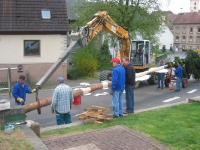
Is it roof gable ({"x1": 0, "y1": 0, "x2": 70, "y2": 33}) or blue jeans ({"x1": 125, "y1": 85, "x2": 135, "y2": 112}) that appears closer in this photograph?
blue jeans ({"x1": 125, "y1": 85, "x2": 135, "y2": 112})

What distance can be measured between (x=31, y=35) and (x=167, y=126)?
51.2ft

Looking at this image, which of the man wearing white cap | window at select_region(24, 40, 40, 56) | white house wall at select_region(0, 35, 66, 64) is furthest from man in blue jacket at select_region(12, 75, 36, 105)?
window at select_region(24, 40, 40, 56)

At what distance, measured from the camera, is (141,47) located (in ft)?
68.9

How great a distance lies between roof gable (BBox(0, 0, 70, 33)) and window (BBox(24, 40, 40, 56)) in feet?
3.27

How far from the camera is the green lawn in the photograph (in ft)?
25.1

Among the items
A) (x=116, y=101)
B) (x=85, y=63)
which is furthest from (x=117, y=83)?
(x=85, y=63)

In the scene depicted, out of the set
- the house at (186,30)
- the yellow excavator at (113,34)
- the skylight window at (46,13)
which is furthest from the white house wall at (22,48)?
the house at (186,30)

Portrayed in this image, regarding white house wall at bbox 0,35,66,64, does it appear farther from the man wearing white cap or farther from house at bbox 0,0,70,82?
the man wearing white cap

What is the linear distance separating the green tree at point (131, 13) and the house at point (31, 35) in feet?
11.3

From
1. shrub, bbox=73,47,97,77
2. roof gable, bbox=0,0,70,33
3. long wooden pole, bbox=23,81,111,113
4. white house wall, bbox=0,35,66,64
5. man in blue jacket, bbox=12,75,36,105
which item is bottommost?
long wooden pole, bbox=23,81,111,113

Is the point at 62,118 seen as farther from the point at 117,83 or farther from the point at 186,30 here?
the point at 186,30

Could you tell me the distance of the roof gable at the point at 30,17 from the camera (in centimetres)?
2197

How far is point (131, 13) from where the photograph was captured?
2600 centimetres

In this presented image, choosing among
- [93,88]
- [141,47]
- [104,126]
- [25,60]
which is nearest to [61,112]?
[104,126]
